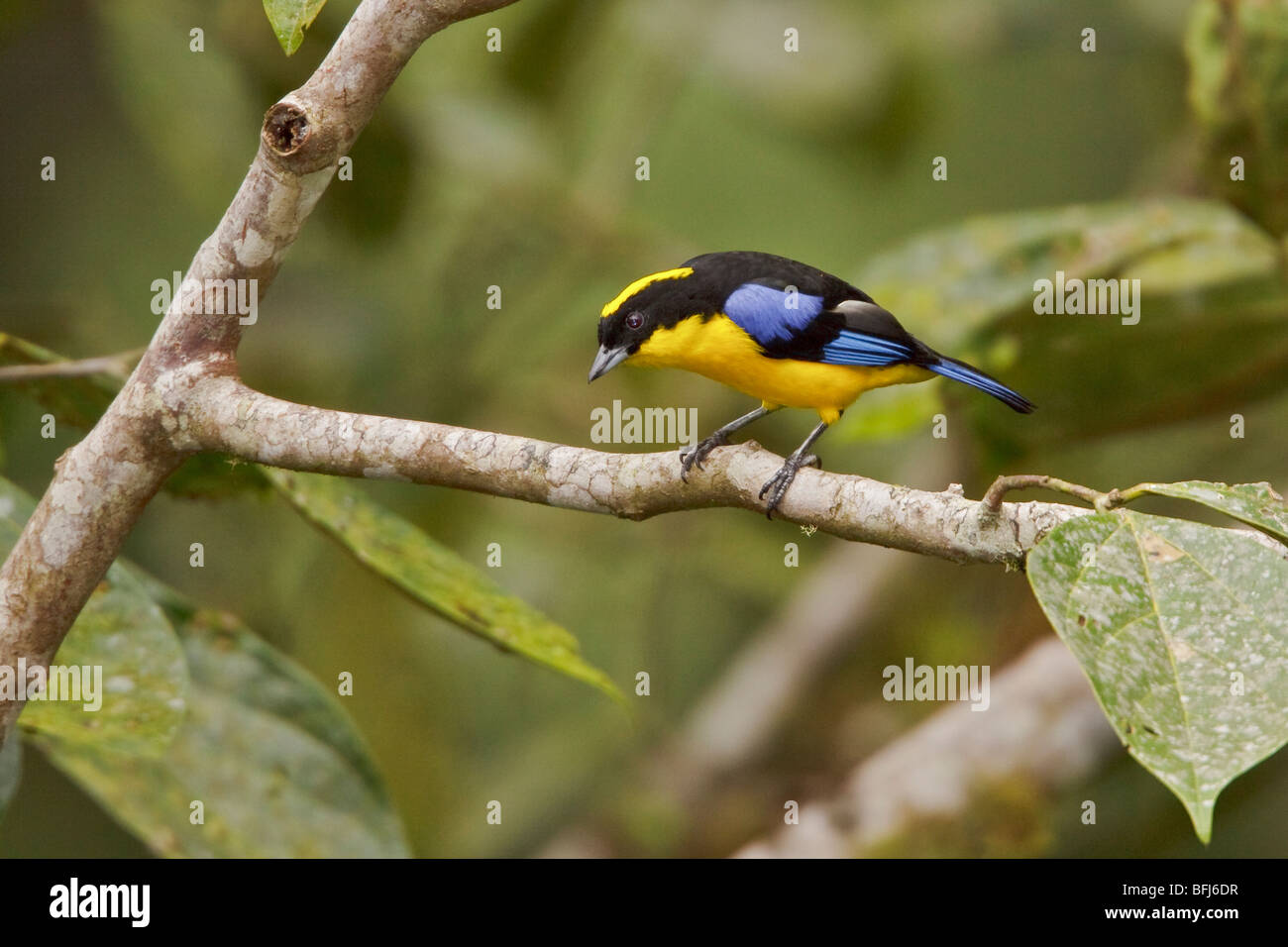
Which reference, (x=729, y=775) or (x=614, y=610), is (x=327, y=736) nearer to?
(x=729, y=775)

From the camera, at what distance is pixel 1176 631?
1.42 m

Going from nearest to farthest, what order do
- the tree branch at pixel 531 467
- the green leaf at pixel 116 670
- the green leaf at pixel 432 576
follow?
1. the tree branch at pixel 531 467
2. the green leaf at pixel 116 670
3. the green leaf at pixel 432 576

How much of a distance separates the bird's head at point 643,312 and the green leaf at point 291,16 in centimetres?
77

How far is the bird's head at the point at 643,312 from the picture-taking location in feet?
7.48

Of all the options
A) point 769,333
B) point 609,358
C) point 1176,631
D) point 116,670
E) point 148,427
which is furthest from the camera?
point 609,358

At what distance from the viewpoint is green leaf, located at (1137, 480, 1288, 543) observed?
56.4 inches

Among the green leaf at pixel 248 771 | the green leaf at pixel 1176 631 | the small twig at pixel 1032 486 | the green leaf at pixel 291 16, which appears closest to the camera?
the green leaf at pixel 1176 631

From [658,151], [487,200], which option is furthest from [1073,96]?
[487,200]

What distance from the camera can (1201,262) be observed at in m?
3.20

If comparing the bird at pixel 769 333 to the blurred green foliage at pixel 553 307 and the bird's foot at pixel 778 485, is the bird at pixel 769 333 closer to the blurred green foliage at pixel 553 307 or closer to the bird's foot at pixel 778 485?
the bird's foot at pixel 778 485

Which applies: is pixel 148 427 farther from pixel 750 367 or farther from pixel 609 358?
pixel 750 367

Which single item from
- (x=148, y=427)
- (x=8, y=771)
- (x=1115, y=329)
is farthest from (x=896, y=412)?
(x=8, y=771)

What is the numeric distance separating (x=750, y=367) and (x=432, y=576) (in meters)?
0.68

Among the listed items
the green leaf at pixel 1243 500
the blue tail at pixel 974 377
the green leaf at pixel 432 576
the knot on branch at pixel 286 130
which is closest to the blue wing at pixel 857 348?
the blue tail at pixel 974 377
